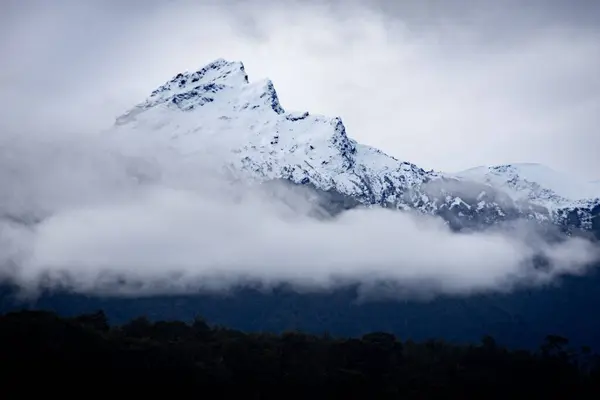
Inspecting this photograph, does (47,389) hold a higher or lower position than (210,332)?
lower

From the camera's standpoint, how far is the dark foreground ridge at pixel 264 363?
11181 cm

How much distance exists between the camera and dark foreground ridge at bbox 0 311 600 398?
112 metres

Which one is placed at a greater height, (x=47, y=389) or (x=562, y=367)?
(x=562, y=367)

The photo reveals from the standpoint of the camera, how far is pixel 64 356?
111m

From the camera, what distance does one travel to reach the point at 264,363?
126 metres

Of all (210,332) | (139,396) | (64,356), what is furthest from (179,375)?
(210,332)

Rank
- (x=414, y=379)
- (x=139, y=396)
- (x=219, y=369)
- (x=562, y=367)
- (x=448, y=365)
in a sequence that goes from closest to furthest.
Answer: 1. (x=139, y=396)
2. (x=219, y=369)
3. (x=414, y=379)
4. (x=448, y=365)
5. (x=562, y=367)

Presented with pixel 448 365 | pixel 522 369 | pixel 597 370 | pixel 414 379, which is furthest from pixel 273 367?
pixel 597 370

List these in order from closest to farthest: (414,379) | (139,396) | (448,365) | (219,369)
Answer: (139,396)
(219,369)
(414,379)
(448,365)

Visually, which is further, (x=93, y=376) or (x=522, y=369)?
(x=522, y=369)

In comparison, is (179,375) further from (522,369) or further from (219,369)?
(522,369)

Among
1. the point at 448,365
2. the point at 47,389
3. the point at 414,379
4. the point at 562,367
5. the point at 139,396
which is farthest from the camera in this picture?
the point at 562,367

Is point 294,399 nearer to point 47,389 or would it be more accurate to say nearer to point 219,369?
point 219,369

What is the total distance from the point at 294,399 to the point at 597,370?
7384cm
